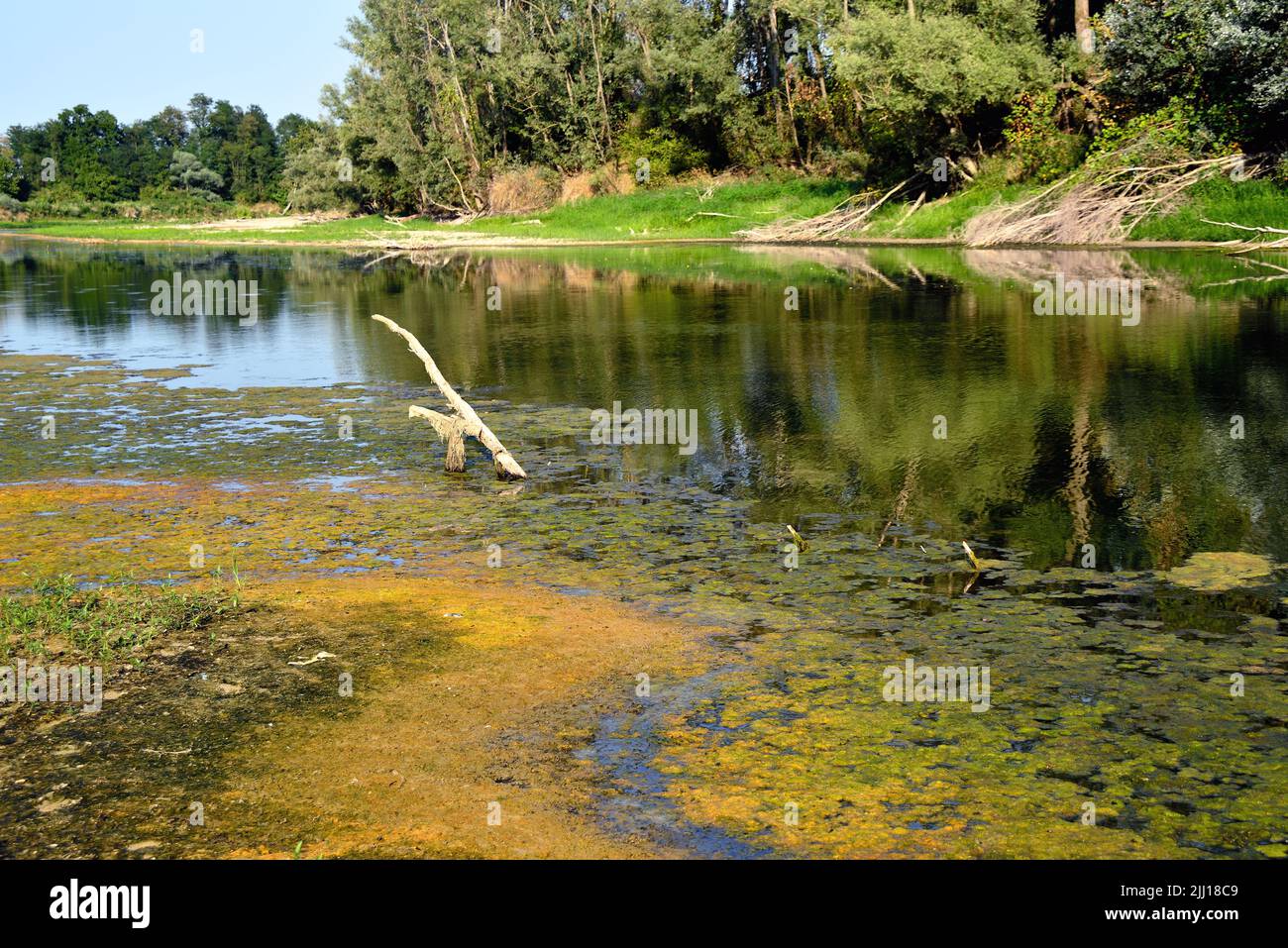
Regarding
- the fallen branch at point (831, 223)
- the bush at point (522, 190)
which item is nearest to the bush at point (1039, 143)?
the fallen branch at point (831, 223)

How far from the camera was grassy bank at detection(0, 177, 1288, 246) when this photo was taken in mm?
38031

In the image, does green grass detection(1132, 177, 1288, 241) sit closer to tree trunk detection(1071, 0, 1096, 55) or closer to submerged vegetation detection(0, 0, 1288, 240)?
submerged vegetation detection(0, 0, 1288, 240)

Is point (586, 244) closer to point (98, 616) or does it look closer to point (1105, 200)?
point (1105, 200)

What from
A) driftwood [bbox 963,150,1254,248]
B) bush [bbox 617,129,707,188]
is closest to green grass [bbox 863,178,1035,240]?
driftwood [bbox 963,150,1254,248]

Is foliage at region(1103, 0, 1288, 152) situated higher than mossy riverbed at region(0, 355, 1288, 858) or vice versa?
foliage at region(1103, 0, 1288, 152)

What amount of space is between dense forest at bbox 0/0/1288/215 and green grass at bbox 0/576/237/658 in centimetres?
3530

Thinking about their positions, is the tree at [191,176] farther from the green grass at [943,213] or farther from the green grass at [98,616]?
the green grass at [98,616]

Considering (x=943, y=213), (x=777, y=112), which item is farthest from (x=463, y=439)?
(x=777, y=112)

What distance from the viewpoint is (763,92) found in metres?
67.6

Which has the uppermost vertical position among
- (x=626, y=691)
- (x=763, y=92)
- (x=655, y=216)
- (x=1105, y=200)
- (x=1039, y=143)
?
(x=763, y=92)

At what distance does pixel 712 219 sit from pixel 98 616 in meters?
51.7

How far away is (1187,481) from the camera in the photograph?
42.9 feet
